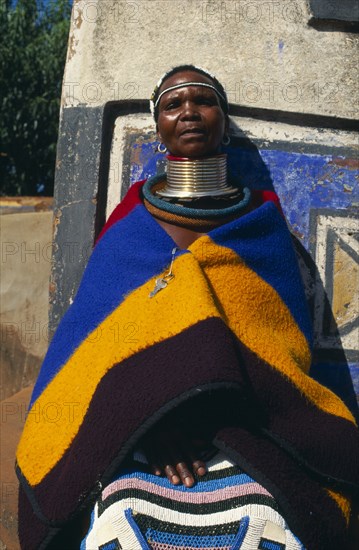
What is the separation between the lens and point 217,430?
1.95m

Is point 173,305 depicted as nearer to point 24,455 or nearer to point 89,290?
point 89,290

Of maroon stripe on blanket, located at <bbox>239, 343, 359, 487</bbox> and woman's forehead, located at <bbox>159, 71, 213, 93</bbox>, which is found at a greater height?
woman's forehead, located at <bbox>159, 71, 213, 93</bbox>

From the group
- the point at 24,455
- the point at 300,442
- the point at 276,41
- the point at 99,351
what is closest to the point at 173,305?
the point at 99,351

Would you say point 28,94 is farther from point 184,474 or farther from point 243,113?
point 184,474

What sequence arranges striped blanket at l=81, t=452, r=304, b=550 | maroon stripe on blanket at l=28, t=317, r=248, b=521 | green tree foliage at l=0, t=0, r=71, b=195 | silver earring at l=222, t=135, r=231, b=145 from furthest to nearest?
green tree foliage at l=0, t=0, r=71, b=195 → silver earring at l=222, t=135, r=231, b=145 → maroon stripe on blanket at l=28, t=317, r=248, b=521 → striped blanket at l=81, t=452, r=304, b=550

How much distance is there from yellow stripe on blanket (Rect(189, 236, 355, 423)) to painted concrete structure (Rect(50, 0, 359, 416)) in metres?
0.72

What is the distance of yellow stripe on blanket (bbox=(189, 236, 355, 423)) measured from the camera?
2109 millimetres

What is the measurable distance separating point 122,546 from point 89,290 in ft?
2.93

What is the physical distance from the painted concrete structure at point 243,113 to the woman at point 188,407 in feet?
1.92

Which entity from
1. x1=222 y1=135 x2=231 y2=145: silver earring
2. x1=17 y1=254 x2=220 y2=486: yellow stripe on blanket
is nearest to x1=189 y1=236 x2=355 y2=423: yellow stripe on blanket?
x1=17 y1=254 x2=220 y2=486: yellow stripe on blanket

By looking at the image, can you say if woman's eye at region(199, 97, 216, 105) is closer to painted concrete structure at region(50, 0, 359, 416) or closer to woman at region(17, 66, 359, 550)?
woman at region(17, 66, 359, 550)

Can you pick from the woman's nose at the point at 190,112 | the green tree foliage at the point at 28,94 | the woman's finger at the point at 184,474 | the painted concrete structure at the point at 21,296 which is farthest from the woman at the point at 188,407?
the green tree foliage at the point at 28,94

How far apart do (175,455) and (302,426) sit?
0.39 m

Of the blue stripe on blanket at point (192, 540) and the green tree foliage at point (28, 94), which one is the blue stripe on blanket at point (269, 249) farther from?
the green tree foliage at point (28, 94)
